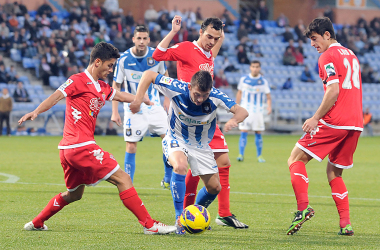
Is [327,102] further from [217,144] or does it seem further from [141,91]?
[141,91]

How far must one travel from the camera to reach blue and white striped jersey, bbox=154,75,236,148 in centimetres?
503

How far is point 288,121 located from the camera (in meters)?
24.1

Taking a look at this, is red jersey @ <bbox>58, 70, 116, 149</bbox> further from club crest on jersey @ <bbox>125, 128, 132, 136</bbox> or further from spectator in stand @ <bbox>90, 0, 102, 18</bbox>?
spectator in stand @ <bbox>90, 0, 102, 18</bbox>

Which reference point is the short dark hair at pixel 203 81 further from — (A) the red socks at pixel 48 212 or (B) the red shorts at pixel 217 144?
(A) the red socks at pixel 48 212

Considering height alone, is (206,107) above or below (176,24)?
below

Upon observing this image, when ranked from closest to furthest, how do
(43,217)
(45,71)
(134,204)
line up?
(134,204) → (43,217) → (45,71)

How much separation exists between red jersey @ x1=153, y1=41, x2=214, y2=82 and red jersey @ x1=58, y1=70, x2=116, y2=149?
0.90m

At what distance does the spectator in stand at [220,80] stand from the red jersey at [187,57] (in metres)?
17.9

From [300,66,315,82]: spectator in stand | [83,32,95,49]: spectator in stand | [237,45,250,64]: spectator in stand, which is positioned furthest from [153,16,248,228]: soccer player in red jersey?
[300,66,315,82]: spectator in stand

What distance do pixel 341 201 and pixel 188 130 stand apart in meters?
1.72

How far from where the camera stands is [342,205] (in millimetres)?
5277

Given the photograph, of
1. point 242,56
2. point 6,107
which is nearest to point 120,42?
point 6,107

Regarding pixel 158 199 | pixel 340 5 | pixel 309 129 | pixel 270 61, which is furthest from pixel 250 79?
pixel 340 5

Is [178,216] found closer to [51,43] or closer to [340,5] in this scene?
[51,43]
